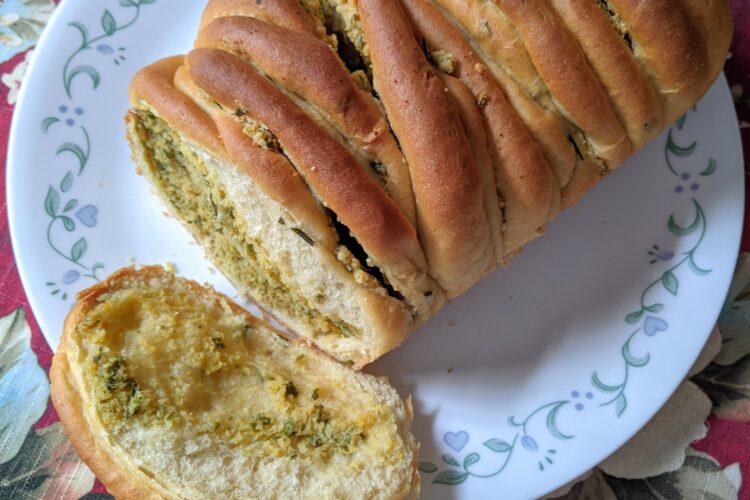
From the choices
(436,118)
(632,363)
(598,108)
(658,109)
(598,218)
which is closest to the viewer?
(436,118)

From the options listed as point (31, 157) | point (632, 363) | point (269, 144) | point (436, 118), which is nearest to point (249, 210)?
point (269, 144)

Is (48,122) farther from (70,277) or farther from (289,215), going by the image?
(289,215)

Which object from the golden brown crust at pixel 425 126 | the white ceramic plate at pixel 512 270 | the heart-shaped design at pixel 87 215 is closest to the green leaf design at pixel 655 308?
the white ceramic plate at pixel 512 270

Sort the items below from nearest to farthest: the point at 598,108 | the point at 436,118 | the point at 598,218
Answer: the point at 436,118 < the point at 598,108 < the point at 598,218

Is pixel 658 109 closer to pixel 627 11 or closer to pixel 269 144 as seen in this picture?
pixel 627 11

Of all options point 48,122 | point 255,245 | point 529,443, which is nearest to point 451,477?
point 529,443

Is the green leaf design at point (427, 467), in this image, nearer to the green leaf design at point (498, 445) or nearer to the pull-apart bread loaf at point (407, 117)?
the green leaf design at point (498, 445)
